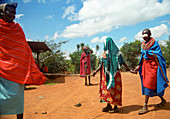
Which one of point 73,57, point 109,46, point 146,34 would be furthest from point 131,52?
point 109,46

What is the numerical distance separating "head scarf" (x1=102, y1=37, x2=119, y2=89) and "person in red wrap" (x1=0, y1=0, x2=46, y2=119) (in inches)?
80.8

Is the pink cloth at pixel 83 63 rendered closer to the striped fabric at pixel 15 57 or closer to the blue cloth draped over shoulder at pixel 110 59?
the blue cloth draped over shoulder at pixel 110 59

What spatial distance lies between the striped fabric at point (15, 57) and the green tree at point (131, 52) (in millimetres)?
17473

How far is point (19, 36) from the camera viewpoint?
8.76 ft

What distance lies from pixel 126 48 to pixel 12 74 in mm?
18134

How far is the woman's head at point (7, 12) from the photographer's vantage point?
8.35 feet

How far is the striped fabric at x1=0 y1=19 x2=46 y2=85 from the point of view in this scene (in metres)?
2.46

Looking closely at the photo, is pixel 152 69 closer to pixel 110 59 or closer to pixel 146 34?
pixel 146 34

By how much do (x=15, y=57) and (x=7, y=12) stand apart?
791 millimetres

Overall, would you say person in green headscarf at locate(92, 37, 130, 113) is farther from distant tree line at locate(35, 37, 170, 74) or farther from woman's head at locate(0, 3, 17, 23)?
distant tree line at locate(35, 37, 170, 74)

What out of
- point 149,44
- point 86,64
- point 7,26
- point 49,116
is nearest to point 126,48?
point 86,64

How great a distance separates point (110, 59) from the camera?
13.3ft

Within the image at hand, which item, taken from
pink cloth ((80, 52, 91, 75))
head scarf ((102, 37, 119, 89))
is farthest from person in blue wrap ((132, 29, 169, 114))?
pink cloth ((80, 52, 91, 75))

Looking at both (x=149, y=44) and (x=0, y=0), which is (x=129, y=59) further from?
(x=0, y=0)
